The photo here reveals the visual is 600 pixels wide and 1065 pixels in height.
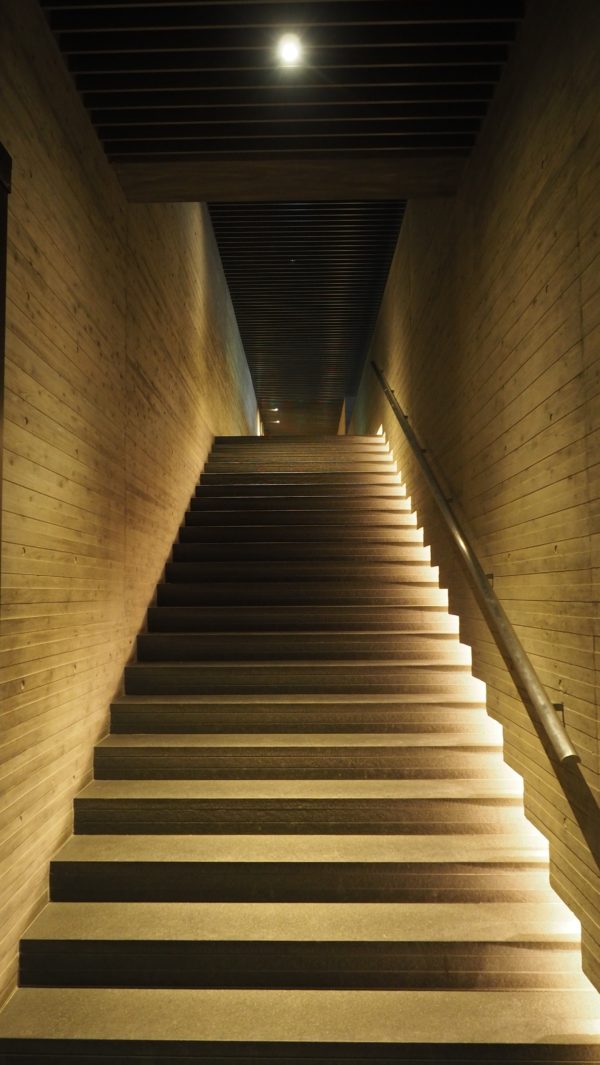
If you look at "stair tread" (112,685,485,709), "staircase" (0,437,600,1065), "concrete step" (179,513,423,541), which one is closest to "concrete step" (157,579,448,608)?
"staircase" (0,437,600,1065)

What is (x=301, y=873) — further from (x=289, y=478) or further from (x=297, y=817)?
(x=289, y=478)

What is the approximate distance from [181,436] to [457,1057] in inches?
173

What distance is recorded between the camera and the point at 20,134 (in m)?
2.46

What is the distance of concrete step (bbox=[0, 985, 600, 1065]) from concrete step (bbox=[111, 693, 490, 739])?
1.27 m

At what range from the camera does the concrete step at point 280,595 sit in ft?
15.0

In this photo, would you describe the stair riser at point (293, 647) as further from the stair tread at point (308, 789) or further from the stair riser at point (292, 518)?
the stair riser at point (292, 518)

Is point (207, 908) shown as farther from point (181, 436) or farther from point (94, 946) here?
point (181, 436)

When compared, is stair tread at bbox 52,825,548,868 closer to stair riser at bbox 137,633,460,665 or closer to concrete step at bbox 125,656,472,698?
concrete step at bbox 125,656,472,698

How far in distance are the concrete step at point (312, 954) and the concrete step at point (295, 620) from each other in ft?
6.69

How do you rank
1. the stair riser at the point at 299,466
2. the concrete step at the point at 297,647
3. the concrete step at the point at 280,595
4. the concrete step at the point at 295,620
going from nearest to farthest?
the concrete step at the point at 297,647
the concrete step at the point at 295,620
the concrete step at the point at 280,595
the stair riser at the point at 299,466

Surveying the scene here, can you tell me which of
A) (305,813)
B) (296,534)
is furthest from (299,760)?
(296,534)

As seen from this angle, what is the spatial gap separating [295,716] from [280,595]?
4.18 feet

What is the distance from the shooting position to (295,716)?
3438 millimetres

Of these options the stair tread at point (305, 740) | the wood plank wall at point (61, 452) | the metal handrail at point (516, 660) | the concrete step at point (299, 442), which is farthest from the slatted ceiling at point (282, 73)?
the concrete step at point (299, 442)
